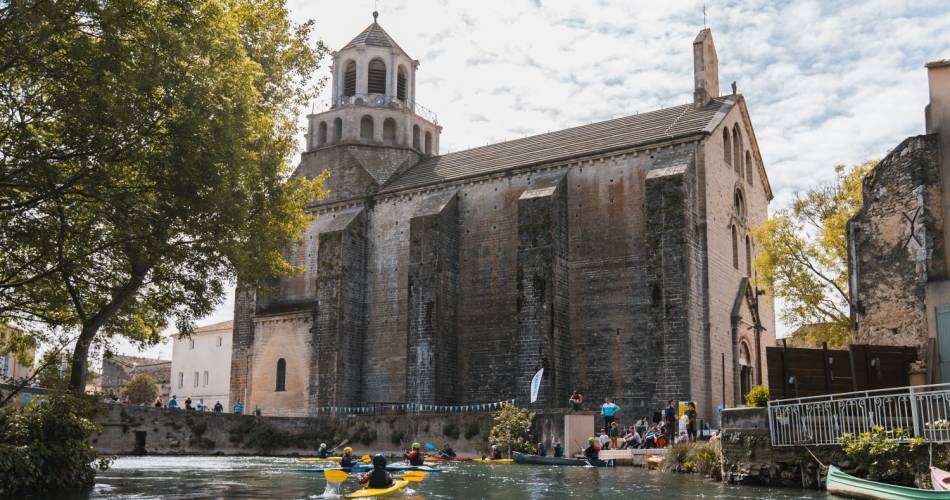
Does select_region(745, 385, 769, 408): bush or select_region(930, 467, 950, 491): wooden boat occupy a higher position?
select_region(745, 385, 769, 408): bush

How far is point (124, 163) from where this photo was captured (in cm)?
1477

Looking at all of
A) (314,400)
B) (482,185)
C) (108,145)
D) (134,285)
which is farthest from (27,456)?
(482,185)

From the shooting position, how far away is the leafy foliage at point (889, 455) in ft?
45.4

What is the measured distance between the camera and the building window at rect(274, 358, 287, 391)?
39375 millimetres

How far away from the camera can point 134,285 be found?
17281 mm

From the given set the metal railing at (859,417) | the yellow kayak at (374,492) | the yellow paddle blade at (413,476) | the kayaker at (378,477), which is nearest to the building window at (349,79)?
the yellow paddle blade at (413,476)

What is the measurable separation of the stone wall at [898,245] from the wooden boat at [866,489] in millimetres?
6138

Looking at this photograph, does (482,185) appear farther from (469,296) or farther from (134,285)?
(134,285)

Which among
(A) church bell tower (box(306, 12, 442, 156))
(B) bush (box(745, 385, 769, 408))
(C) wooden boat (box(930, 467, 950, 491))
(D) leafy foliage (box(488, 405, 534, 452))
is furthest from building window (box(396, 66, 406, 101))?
(C) wooden boat (box(930, 467, 950, 491))

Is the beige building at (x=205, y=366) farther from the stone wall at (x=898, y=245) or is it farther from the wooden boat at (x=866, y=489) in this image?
the wooden boat at (x=866, y=489)

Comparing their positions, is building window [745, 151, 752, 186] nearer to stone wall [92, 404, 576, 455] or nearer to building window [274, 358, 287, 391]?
stone wall [92, 404, 576, 455]

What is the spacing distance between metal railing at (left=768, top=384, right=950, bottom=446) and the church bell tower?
97.0ft

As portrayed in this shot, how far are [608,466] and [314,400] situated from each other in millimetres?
16440

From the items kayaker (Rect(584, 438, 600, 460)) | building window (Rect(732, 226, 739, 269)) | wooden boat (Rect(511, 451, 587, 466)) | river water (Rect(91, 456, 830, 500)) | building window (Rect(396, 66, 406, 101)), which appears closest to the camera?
river water (Rect(91, 456, 830, 500))
